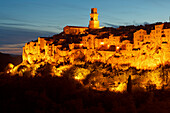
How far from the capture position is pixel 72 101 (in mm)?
8211

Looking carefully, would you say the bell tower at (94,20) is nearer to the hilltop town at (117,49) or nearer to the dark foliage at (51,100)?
the hilltop town at (117,49)

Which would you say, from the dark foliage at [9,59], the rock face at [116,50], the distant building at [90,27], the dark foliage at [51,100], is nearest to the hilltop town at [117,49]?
the rock face at [116,50]

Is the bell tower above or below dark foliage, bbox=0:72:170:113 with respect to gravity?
above

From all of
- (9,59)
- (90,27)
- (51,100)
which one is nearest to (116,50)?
(51,100)

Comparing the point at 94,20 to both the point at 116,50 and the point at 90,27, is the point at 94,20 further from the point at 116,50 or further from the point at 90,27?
the point at 116,50

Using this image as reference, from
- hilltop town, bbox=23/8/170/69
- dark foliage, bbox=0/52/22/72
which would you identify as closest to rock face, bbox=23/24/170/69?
hilltop town, bbox=23/8/170/69

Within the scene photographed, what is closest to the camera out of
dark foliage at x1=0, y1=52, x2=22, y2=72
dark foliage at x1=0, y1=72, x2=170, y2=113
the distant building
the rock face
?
dark foliage at x1=0, y1=72, x2=170, y2=113

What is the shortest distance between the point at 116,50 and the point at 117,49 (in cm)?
27

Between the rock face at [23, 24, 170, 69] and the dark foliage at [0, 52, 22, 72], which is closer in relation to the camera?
the rock face at [23, 24, 170, 69]

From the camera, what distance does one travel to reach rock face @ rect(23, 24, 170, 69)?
920 inches

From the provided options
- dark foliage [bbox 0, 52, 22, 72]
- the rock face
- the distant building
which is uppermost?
the distant building

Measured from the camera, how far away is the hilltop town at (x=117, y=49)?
23.4 meters

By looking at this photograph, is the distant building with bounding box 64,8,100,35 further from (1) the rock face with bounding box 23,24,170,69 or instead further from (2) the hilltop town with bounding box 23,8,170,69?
(1) the rock face with bounding box 23,24,170,69

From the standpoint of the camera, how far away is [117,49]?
90.5ft
